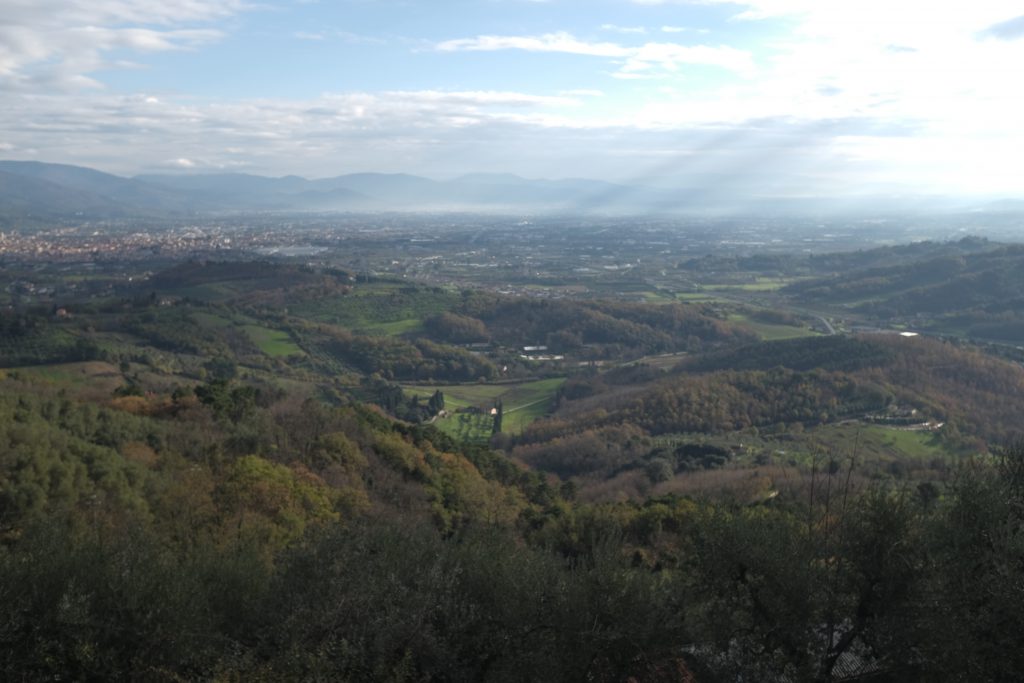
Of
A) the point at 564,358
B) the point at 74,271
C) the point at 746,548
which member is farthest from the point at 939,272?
the point at 74,271

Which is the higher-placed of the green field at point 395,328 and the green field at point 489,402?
the green field at point 395,328

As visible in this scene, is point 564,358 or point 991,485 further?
point 564,358

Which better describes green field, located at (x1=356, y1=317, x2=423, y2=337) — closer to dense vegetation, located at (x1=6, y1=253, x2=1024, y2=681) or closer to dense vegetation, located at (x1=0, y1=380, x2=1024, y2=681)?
dense vegetation, located at (x1=6, y1=253, x2=1024, y2=681)

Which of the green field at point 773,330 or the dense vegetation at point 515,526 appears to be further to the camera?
the green field at point 773,330

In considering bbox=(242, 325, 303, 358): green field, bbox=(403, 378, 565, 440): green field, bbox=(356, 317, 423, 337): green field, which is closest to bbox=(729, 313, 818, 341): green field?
bbox=(403, 378, 565, 440): green field

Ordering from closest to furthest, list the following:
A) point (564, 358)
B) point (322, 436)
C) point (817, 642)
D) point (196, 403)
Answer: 1. point (817, 642)
2. point (322, 436)
3. point (196, 403)
4. point (564, 358)

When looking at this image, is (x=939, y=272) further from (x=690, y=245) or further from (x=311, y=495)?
(x=311, y=495)

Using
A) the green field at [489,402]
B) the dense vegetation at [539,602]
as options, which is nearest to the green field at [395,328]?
the green field at [489,402]

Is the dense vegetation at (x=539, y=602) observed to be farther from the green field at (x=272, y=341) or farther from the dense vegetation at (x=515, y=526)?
the green field at (x=272, y=341)
